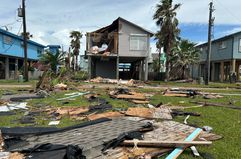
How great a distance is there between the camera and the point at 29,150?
4.97 meters

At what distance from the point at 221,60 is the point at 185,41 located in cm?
623

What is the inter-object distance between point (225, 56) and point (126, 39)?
48.5ft

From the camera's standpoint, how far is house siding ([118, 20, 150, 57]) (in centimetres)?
3175

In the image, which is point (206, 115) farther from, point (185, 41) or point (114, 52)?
point (185, 41)

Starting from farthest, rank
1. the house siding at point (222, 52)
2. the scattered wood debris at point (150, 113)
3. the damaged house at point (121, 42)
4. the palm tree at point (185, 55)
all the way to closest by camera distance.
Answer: the palm tree at point (185, 55) < the house siding at point (222, 52) < the damaged house at point (121, 42) < the scattered wood debris at point (150, 113)

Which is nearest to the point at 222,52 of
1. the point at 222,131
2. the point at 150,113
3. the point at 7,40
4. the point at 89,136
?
the point at 7,40

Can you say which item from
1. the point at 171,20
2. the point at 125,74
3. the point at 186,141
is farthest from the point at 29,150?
the point at 125,74

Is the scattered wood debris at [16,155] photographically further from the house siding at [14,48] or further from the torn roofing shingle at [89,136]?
the house siding at [14,48]

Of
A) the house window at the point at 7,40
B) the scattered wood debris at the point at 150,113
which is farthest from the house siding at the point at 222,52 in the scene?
the scattered wood debris at the point at 150,113

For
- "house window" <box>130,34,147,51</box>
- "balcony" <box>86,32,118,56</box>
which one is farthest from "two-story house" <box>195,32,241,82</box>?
"balcony" <box>86,32,118,56</box>

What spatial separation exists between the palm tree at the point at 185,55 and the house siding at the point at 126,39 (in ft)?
22.0

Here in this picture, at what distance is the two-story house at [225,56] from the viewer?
35562 millimetres

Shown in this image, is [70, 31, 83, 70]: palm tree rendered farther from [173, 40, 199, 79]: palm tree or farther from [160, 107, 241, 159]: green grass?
[160, 107, 241, 159]: green grass

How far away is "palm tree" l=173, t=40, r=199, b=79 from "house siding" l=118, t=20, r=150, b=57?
6.71 m
